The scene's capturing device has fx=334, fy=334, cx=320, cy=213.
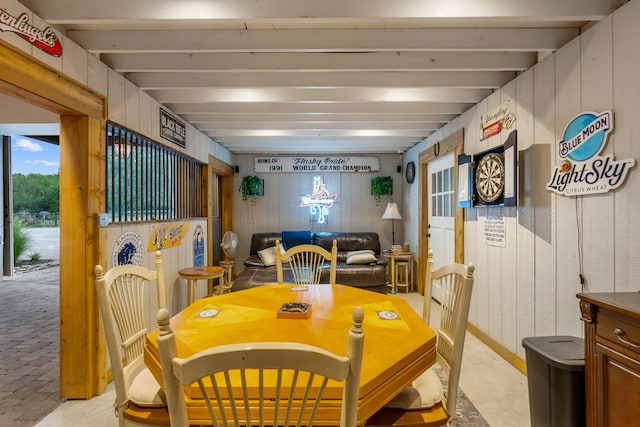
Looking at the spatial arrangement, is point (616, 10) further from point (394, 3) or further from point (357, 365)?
point (357, 365)

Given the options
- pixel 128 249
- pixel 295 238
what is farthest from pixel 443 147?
pixel 128 249

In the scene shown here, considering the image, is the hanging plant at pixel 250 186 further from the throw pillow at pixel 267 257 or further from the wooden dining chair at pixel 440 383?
the wooden dining chair at pixel 440 383

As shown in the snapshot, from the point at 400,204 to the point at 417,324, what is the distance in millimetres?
4838

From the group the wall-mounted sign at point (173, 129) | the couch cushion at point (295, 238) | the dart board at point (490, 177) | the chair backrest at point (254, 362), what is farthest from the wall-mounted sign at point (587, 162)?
the couch cushion at point (295, 238)

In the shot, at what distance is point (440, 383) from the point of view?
147 cm

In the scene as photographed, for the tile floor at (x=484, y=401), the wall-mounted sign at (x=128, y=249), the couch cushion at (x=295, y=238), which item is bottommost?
the tile floor at (x=484, y=401)

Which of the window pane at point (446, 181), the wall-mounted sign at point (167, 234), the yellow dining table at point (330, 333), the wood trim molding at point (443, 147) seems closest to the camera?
the yellow dining table at point (330, 333)

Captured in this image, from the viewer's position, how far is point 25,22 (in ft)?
5.79

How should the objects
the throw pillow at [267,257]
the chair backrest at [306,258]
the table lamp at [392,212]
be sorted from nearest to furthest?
the chair backrest at [306,258], the throw pillow at [267,257], the table lamp at [392,212]

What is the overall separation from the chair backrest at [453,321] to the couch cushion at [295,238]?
3.80 meters

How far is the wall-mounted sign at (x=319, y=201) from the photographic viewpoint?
6160 mm

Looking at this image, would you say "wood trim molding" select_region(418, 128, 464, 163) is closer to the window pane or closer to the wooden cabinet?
the window pane

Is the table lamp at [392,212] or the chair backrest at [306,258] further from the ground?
the table lamp at [392,212]

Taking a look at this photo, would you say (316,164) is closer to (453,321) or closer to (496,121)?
(496,121)
